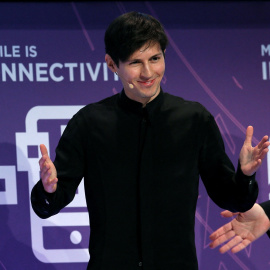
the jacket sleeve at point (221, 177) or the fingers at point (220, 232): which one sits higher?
the jacket sleeve at point (221, 177)

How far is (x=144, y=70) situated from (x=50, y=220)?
1.09 meters

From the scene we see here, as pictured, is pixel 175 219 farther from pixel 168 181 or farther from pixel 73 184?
pixel 73 184

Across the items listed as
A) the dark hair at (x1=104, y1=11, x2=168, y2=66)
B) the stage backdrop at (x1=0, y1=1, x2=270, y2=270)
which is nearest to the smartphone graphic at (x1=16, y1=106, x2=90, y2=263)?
the stage backdrop at (x1=0, y1=1, x2=270, y2=270)

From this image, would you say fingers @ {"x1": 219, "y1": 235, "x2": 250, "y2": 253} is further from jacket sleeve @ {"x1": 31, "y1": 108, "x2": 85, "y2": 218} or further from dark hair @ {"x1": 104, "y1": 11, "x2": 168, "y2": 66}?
dark hair @ {"x1": 104, "y1": 11, "x2": 168, "y2": 66}

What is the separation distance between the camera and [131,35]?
177 cm

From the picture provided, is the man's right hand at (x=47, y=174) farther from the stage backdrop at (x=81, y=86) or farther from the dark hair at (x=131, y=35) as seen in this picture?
the stage backdrop at (x=81, y=86)

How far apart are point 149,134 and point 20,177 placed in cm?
96

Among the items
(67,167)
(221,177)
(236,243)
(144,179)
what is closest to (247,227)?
(236,243)

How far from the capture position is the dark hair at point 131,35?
5.80 feet

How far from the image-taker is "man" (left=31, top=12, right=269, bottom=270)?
1769 millimetres

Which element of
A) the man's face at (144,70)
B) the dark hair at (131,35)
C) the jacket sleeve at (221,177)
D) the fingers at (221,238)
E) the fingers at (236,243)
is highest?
the dark hair at (131,35)

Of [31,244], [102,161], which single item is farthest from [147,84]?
[31,244]

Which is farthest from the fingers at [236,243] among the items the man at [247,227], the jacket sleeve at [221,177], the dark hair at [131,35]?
the dark hair at [131,35]

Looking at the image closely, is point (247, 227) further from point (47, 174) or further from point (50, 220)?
point (50, 220)
